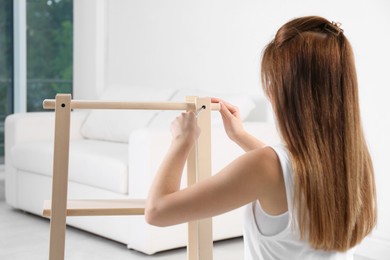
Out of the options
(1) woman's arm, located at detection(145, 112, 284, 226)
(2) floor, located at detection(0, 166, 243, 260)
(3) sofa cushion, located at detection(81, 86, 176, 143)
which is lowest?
(2) floor, located at detection(0, 166, 243, 260)

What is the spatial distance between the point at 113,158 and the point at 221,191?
2484 millimetres

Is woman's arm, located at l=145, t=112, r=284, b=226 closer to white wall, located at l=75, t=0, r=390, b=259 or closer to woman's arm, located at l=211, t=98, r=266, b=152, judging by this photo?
woman's arm, located at l=211, t=98, r=266, b=152

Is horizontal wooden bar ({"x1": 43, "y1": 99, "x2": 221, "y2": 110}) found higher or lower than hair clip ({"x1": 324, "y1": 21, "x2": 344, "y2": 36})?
lower

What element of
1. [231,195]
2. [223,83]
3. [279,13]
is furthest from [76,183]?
[231,195]

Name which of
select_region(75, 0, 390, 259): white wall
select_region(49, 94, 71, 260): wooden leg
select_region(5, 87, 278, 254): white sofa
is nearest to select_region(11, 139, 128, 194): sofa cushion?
select_region(5, 87, 278, 254): white sofa

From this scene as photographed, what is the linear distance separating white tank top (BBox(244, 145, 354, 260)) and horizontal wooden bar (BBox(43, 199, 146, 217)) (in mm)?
524

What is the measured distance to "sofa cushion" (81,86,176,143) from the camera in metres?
4.30

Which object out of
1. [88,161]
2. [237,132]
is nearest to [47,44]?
[88,161]

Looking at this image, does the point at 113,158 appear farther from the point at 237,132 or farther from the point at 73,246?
the point at 237,132

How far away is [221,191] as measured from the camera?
1306 mm

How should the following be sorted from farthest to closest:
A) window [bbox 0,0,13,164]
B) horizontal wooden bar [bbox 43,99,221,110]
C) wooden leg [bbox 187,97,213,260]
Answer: window [bbox 0,0,13,164] < wooden leg [bbox 187,97,213,260] < horizontal wooden bar [bbox 43,99,221,110]

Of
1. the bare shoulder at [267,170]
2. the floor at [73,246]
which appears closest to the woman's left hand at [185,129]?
the bare shoulder at [267,170]

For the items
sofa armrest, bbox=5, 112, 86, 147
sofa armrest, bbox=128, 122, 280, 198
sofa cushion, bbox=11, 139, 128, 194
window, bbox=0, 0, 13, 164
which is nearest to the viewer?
sofa armrest, bbox=128, 122, 280, 198

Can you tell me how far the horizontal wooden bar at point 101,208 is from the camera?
1832 millimetres
